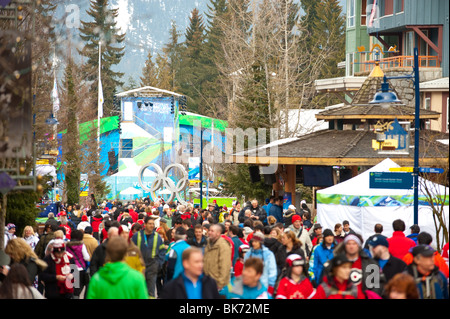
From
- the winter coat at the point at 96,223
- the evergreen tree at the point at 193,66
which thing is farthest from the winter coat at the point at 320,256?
the evergreen tree at the point at 193,66

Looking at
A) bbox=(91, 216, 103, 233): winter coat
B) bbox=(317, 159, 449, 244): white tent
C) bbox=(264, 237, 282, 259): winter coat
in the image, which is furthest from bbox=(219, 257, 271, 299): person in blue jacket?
bbox=(317, 159, 449, 244): white tent

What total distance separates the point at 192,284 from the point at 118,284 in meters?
0.86

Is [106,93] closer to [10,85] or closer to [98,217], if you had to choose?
[98,217]

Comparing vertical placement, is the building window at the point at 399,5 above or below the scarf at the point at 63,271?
above

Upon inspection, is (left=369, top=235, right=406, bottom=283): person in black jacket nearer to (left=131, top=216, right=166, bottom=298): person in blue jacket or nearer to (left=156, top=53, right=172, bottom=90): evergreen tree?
(left=131, top=216, right=166, bottom=298): person in blue jacket

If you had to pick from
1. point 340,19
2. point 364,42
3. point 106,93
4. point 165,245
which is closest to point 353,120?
point 165,245

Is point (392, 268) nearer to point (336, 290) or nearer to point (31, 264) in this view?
point (336, 290)

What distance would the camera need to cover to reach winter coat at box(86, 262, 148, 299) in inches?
311

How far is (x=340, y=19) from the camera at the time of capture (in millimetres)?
94062

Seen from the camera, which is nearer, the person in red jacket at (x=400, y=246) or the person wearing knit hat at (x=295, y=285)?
the person wearing knit hat at (x=295, y=285)

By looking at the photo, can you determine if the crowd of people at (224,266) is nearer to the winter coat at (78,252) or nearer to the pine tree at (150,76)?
the winter coat at (78,252)

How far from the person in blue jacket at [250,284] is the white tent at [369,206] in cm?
1321

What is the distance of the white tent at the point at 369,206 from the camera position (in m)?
22.5

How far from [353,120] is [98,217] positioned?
1392 cm
